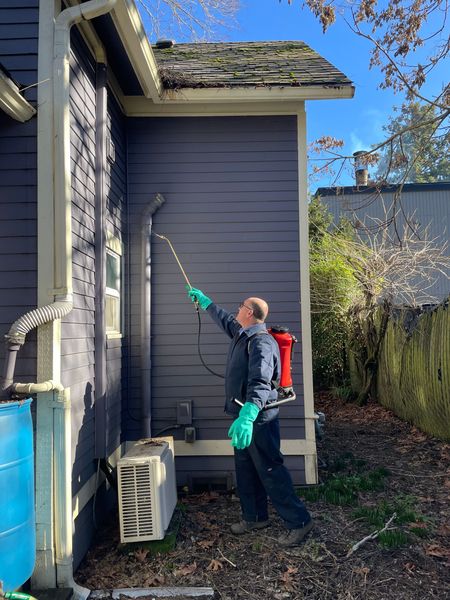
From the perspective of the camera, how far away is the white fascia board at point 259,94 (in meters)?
4.90

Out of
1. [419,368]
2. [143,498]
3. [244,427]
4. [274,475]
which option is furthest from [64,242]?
[419,368]

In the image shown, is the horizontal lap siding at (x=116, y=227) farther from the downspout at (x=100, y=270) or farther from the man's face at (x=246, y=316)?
the man's face at (x=246, y=316)

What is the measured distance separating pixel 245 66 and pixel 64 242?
11.5ft

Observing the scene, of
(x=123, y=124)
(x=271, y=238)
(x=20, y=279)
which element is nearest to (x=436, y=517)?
(x=271, y=238)

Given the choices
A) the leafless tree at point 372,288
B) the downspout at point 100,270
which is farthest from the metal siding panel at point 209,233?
the leafless tree at point 372,288

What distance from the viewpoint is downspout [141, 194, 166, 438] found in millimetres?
4879

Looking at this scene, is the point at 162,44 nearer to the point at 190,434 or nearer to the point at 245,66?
the point at 245,66

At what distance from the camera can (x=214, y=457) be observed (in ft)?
16.7

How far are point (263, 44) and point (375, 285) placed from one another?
188 inches

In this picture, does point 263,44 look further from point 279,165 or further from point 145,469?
point 145,469

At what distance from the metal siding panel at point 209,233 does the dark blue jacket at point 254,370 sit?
1.15 m

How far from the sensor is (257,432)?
3.80 metres

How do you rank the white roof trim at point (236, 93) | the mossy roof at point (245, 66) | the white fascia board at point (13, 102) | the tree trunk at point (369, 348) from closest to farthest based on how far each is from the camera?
the white fascia board at point (13, 102), the white roof trim at point (236, 93), the mossy roof at point (245, 66), the tree trunk at point (369, 348)

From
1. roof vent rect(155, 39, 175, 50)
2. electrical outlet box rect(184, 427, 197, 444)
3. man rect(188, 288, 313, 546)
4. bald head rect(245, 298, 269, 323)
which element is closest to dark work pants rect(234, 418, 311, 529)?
man rect(188, 288, 313, 546)
